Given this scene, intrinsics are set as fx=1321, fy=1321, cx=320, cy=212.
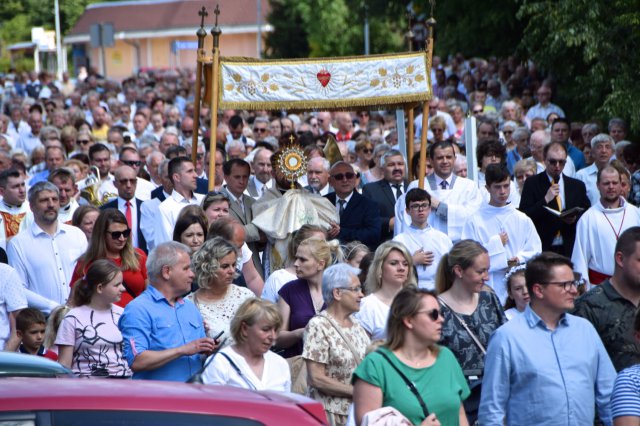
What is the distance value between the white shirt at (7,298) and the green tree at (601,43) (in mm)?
9045

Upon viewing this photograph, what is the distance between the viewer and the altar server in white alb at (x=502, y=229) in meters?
11.4

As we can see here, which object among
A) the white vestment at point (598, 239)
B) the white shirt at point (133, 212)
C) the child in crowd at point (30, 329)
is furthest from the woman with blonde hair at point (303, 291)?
the white shirt at point (133, 212)

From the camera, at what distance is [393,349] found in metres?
6.61

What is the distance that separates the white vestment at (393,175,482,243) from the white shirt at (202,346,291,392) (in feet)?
14.1

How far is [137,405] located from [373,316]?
401cm

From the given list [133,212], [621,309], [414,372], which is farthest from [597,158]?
[414,372]

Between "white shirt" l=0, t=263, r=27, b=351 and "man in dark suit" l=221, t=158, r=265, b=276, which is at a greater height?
"man in dark suit" l=221, t=158, r=265, b=276

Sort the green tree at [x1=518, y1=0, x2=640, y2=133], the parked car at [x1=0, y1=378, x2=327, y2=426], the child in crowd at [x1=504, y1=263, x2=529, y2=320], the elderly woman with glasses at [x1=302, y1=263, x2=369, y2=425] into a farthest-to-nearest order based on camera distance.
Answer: the green tree at [x1=518, y1=0, x2=640, y2=133] → the child in crowd at [x1=504, y1=263, x2=529, y2=320] → the elderly woman with glasses at [x1=302, y1=263, x2=369, y2=425] → the parked car at [x1=0, y1=378, x2=327, y2=426]

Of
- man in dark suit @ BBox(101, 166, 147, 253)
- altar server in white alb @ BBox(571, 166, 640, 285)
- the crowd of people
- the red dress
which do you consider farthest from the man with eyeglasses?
man in dark suit @ BBox(101, 166, 147, 253)

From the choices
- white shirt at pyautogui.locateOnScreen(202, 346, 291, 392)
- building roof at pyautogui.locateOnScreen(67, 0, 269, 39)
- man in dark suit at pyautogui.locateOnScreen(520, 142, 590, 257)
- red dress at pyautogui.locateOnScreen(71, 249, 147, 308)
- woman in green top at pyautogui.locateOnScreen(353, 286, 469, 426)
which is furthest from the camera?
building roof at pyautogui.locateOnScreen(67, 0, 269, 39)

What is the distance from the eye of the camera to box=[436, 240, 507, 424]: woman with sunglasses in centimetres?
802

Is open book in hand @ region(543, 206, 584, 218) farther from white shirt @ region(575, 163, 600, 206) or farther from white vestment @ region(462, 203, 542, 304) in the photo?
white shirt @ region(575, 163, 600, 206)

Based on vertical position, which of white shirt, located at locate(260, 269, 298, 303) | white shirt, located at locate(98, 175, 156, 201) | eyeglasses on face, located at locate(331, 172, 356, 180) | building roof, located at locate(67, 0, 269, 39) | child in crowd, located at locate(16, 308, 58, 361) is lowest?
child in crowd, located at locate(16, 308, 58, 361)

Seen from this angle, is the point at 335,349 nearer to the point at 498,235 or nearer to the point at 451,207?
the point at 498,235
